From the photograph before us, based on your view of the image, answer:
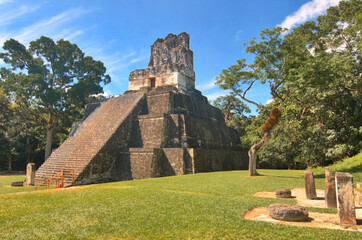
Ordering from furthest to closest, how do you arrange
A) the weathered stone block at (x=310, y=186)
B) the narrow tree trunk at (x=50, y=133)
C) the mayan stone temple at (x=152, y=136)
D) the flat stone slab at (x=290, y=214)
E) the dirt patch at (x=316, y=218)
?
the narrow tree trunk at (x=50, y=133) < the mayan stone temple at (x=152, y=136) < the weathered stone block at (x=310, y=186) < the flat stone slab at (x=290, y=214) < the dirt patch at (x=316, y=218)

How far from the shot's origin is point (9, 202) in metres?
5.30

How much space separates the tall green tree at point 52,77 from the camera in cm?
1880

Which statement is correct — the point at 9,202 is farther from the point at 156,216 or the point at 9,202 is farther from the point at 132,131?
the point at 132,131

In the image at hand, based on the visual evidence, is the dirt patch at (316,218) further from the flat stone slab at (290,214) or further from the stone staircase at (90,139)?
the stone staircase at (90,139)

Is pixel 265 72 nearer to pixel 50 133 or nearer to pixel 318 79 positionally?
pixel 318 79

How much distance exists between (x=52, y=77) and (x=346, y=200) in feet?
70.1

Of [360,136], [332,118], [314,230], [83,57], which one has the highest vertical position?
[83,57]

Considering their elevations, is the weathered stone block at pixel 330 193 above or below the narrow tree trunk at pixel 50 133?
below

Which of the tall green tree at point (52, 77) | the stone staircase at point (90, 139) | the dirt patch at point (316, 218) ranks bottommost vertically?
the dirt patch at point (316, 218)

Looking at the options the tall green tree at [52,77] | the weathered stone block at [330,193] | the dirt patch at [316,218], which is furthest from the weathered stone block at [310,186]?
the tall green tree at [52,77]

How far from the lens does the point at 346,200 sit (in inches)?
145

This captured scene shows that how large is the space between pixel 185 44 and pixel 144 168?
468 inches

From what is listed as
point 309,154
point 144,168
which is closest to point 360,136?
point 309,154

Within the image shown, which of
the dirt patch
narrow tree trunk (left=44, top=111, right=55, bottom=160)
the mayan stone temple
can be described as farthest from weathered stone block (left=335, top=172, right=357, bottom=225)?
narrow tree trunk (left=44, top=111, right=55, bottom=160)
